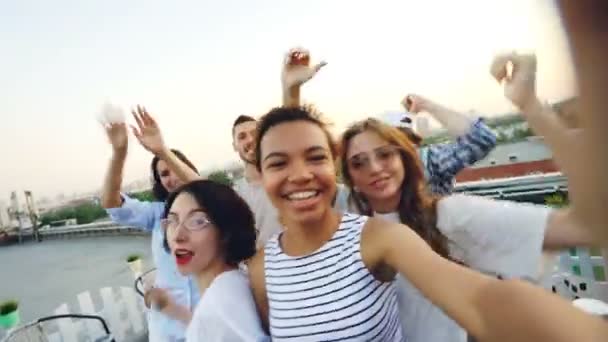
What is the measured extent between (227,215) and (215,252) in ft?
0.25

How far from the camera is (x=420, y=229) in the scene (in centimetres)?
95

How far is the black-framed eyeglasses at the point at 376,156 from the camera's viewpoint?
40.6 inches

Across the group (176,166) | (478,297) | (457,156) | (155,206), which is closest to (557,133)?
(478,297)

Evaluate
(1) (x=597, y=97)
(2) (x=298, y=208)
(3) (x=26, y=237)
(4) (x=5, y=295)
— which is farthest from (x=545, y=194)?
(3) (x=26, y=237)

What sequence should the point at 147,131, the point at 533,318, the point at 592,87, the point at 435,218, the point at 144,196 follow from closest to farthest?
1. the point at 592,87
2. the point at 533,318
3. the point at 435,218
4. the point at 147,131
5. the point at 144,196

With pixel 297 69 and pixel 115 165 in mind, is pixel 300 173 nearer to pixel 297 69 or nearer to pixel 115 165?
pixel 297 69

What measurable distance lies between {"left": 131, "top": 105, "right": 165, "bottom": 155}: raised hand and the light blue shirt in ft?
0.66

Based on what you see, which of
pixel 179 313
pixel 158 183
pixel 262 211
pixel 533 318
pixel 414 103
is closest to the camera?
pixel 533 318

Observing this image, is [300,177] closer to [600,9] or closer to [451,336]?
[451,336]

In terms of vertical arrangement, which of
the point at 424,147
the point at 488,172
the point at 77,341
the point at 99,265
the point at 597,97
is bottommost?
the point at 99,265

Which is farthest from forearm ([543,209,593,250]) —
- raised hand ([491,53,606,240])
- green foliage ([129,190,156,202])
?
green foliage ([129,190,156,202])

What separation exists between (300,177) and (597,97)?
55 cm

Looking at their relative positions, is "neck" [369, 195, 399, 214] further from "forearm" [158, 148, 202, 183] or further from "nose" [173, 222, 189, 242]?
"forearm" [158, 148, 202, 183]

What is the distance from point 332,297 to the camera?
69 centimetres
